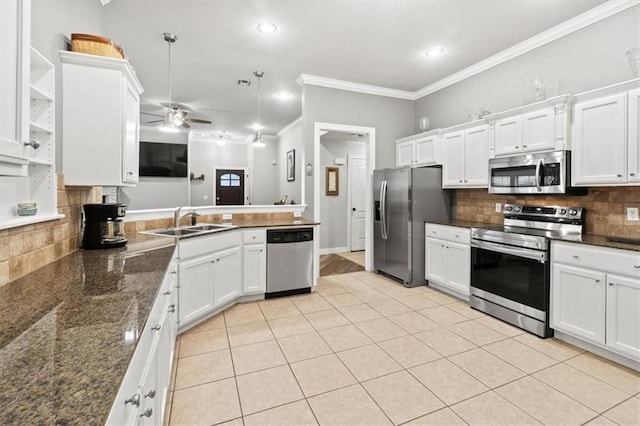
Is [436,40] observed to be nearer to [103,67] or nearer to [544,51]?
[544,51]

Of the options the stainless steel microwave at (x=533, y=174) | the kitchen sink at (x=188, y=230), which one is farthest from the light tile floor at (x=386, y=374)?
the stainless steel microwave at (x=533, y=174)

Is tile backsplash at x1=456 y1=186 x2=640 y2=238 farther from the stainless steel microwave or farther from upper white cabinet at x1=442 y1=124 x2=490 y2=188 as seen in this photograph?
upper white cabinet at x1=442 y1=124 x2=490 y2=188

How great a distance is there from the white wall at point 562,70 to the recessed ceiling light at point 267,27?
8.75 ft

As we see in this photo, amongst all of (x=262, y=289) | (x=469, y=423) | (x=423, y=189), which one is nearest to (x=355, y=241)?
(x=423, y=189)

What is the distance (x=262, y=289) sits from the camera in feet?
11.7

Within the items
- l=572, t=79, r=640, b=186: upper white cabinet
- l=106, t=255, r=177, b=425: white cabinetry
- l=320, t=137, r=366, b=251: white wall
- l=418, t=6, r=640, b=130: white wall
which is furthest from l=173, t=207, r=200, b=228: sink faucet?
l=572, t=79, r=640, b=186: upper white cabinet

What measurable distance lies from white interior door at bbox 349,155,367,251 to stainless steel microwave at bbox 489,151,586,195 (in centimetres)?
354

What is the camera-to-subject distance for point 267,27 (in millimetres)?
3035

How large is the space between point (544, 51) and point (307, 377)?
3.93 metres

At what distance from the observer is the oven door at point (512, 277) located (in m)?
2.67

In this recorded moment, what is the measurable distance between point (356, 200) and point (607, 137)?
4.58 meters

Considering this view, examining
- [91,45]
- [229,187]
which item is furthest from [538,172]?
[229,187]

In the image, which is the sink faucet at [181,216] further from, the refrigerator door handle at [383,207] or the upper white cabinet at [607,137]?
the upper white cabinet at [607,137]

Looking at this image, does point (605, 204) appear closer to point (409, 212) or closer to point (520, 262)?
point (520, 262)
